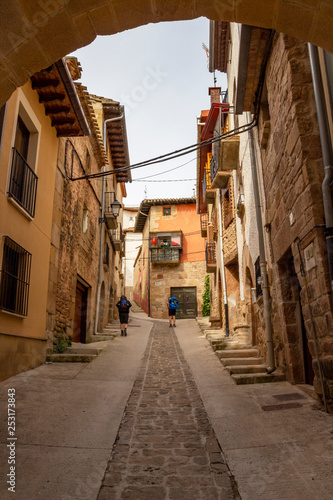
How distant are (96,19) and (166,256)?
23743 mm

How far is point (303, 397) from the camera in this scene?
490cm

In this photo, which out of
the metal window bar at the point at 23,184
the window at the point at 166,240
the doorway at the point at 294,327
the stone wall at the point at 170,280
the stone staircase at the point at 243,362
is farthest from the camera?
the window at the point at 166,240

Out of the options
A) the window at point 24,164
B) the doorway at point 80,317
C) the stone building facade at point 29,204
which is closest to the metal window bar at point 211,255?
the doorway at point 80,317

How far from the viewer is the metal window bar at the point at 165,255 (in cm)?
2611

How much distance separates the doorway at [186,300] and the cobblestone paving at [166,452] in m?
18.9

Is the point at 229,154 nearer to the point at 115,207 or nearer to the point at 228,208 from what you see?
the point at 228,208

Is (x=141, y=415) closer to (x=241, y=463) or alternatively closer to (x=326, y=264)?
(x=241, y=463)

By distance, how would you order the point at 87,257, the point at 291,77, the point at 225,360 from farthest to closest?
the point at 87,257 → the point at 225,360 → the point at 291,77

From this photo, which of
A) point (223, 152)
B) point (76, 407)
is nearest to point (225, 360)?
point (76, 407)

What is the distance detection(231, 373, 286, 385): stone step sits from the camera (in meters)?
5.98

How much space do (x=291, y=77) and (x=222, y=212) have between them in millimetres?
9331

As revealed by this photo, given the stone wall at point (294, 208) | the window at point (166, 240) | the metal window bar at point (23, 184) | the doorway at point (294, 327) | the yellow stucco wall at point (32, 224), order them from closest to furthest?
the stone wall at point (294, 208)
the doorway at point (294, 327)
the yellow stucco wall at point (32, 224)
the metal window bar at point (23, 184)
the window at point (166, 240)

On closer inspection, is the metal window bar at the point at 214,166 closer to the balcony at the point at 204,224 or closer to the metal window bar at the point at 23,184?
the metal window bar at the point at 23,184

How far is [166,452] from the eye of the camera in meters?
3.73
